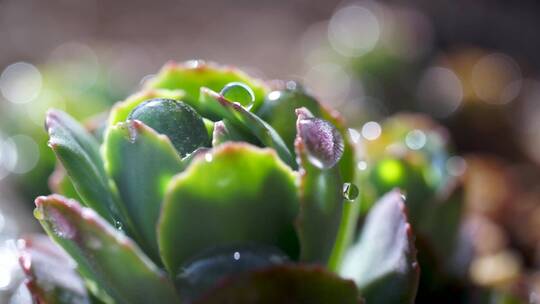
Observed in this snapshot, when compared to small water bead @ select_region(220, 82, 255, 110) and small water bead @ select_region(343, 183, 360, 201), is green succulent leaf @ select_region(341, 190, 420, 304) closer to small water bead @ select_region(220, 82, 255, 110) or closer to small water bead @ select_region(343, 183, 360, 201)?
small water bead @ select_region(343, 183, 360, 201)

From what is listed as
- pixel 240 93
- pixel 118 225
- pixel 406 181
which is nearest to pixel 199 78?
pixel 240 93

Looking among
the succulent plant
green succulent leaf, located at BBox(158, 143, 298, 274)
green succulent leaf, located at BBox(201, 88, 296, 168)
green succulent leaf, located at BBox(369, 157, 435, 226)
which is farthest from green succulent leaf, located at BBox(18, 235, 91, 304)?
green succulent leaf, located at BBox(369, 157, 435, 226)

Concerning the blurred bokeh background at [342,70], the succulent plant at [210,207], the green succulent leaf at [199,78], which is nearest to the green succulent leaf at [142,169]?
the succulent plant at [210,207]

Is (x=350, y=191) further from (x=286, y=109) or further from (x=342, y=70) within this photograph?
(x=342, y=70)

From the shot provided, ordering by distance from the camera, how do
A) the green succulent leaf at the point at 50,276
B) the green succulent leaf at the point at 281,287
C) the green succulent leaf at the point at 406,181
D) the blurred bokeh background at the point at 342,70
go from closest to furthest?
the green succulent leaf at the point at 281,287, the green succulent leaf at the point at 50,276, the green succulent leaf at the point at 406,181, the blurred bokeh background at the point at 342,70

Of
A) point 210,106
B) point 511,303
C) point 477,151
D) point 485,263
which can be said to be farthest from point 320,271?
point 477,151

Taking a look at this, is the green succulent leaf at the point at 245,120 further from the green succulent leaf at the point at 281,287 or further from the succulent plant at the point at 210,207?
the green succulent leaf at the point at 281,287
